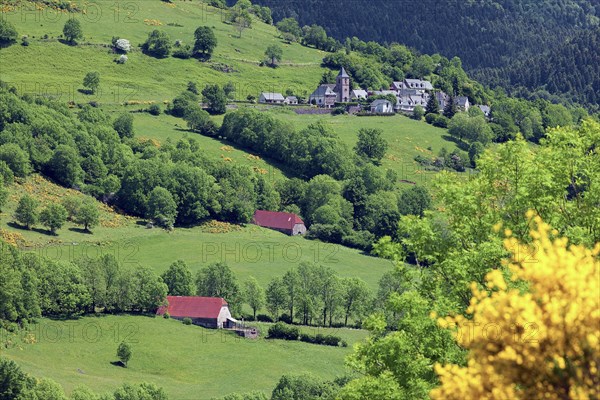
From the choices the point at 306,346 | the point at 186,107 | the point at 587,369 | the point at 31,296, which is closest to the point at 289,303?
the point at 306,346

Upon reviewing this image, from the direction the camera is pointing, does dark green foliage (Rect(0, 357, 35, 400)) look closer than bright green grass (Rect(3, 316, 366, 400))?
Yes

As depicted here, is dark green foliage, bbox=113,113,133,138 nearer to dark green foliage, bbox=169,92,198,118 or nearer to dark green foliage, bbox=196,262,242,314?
dark green foliage, bbox=169,92,198,118

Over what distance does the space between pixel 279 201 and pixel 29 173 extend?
114 ft

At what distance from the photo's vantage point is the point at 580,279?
16531 millimetres

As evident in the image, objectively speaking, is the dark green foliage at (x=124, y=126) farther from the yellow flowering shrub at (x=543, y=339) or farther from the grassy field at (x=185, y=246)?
the yellow flowering shrub at (x=543, y=339)

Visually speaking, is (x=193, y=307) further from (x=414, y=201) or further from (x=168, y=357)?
(x=414, y=201)

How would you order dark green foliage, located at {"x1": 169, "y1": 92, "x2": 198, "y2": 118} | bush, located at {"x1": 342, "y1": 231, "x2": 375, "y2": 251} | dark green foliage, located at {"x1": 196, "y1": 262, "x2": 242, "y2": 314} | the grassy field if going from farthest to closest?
dark green foliage, located at {"x1": 169, "y1": 92, "x2": 198, "y2": 118}
bush, located at {"x1": 342, "y1": 231, "x2": 375, "y2": 251}
the grassy field
dark green foliage, located at {"x1": 196, "y1": 262, "x2": 242, "y2": 314}

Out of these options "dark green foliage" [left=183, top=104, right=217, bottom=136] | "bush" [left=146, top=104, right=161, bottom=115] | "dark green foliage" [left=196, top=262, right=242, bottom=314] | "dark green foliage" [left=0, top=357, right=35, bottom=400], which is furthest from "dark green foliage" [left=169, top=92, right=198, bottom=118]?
"dark green foliage" [left=0, top=357, right=35, bottom=400]

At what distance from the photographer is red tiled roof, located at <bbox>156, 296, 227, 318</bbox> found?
364 ft

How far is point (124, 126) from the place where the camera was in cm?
16950

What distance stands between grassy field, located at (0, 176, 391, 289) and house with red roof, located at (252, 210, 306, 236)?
2549mm

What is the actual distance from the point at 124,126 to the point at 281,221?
3160 centimetres

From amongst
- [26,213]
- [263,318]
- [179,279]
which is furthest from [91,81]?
[263,318]

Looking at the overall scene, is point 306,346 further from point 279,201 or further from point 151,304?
point 279,201
